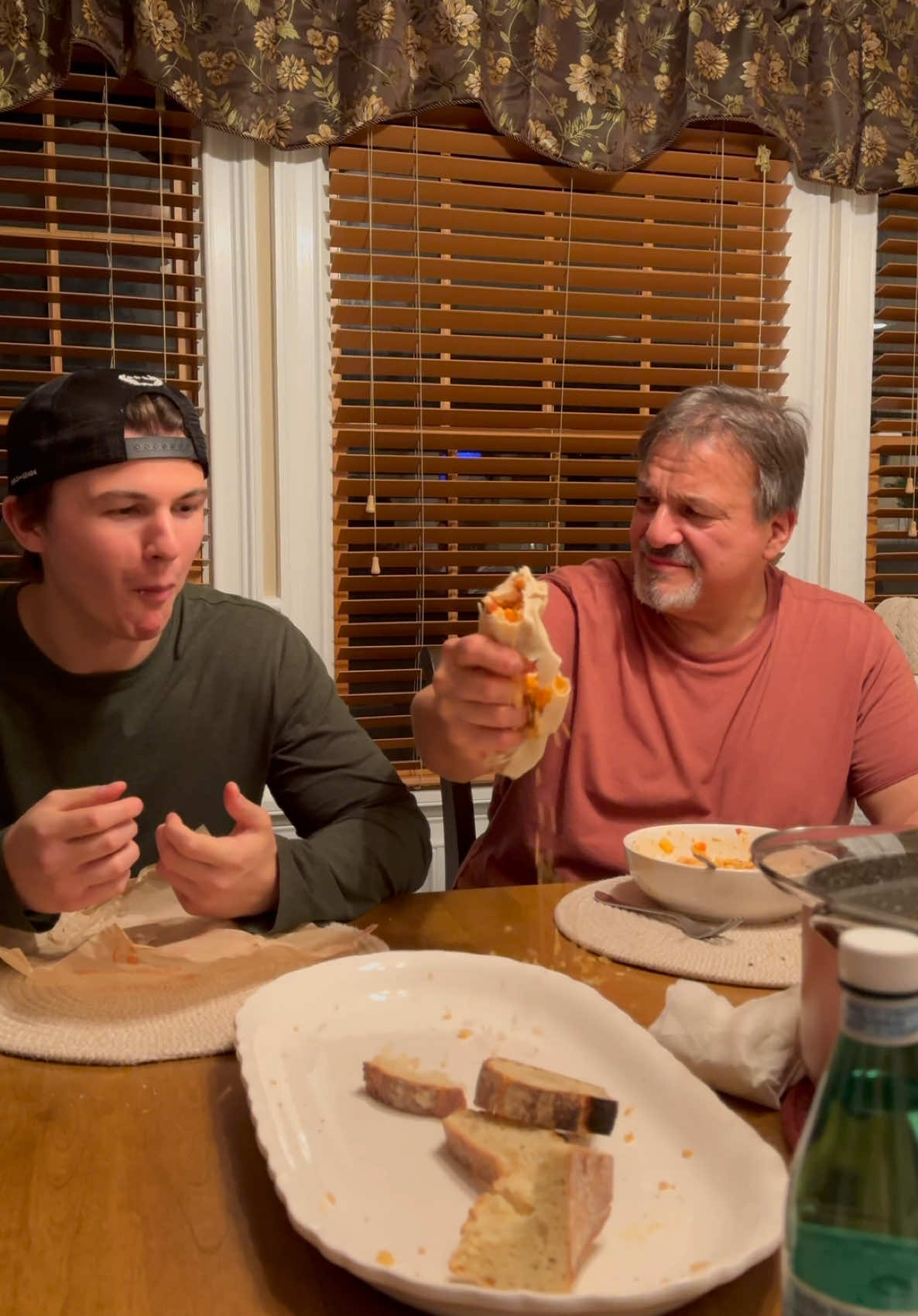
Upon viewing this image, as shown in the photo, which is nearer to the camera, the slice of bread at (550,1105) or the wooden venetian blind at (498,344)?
the slice of bread at (550,1105)

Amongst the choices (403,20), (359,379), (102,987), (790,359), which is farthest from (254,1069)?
(790,359)

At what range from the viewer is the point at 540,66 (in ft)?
8.68

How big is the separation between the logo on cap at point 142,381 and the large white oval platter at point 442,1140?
0.78 meters

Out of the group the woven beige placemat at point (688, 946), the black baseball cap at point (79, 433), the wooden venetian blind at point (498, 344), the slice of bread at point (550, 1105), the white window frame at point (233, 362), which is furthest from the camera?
the wooden venetian blind at point (498, 344)

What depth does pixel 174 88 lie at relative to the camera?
93.4 inches

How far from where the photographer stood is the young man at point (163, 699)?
117 centimetres

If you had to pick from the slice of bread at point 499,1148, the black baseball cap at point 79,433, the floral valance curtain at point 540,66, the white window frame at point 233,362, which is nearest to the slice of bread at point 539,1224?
the slice of bread at point 499,1148

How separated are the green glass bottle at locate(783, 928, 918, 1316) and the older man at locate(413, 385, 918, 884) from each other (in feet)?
4.13

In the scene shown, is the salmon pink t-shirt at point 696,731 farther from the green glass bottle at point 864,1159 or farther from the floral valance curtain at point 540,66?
the floral valance curtain at point 540,66

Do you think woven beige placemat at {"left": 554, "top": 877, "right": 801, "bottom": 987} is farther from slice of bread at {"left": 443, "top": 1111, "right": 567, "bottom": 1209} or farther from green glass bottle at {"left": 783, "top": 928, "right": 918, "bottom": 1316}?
green glass bottle at {"left": 783, "top": 928, "right": 918, "bottom": 1316}

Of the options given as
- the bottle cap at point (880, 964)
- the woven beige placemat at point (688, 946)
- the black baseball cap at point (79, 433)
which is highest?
the black baseball cap at point (79, 433)

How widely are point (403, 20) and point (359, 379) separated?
0.81m

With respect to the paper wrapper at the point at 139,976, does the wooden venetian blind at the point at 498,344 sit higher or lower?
higher

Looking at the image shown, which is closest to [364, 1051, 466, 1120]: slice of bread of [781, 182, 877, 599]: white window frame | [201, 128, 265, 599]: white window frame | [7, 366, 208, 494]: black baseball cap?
[7, 366, 208, 494]: black baseball cap
